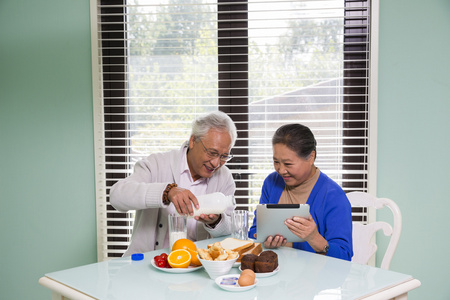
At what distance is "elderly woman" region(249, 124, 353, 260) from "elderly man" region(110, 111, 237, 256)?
0.78 feet

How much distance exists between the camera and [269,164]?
8.73 ft

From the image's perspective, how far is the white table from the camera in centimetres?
119

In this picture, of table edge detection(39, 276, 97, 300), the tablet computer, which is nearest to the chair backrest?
the tablet computer

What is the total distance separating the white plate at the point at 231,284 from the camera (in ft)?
3.93

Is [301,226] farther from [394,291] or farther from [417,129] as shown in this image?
[417,129]

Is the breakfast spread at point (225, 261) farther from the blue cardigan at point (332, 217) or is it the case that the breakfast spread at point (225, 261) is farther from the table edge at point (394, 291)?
the blue cardigan at point (332, 217)

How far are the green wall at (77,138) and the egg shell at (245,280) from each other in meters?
1.58

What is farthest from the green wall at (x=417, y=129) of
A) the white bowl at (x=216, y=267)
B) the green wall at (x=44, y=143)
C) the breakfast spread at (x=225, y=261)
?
the green wall at (x=44, y=143)

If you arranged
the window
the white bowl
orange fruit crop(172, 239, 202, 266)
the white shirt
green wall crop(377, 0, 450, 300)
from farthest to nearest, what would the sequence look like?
the window
green wall crop(377, 0, 450, 300)
the white shirt
orange fruit crop(172, 239, 202, 266)
the white bowl

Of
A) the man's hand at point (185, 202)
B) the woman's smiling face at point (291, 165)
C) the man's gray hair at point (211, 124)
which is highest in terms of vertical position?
the man's gray hair at point (211, 124)

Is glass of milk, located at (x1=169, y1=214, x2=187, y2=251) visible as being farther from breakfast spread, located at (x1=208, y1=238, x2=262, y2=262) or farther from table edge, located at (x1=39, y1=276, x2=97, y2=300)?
table edge, located at (x1=39, y1=276, x2=97, y2=300)

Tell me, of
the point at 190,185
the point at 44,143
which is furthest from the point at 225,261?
the point at 44,143

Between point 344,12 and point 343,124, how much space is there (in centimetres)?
69

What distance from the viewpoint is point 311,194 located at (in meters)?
1.87
